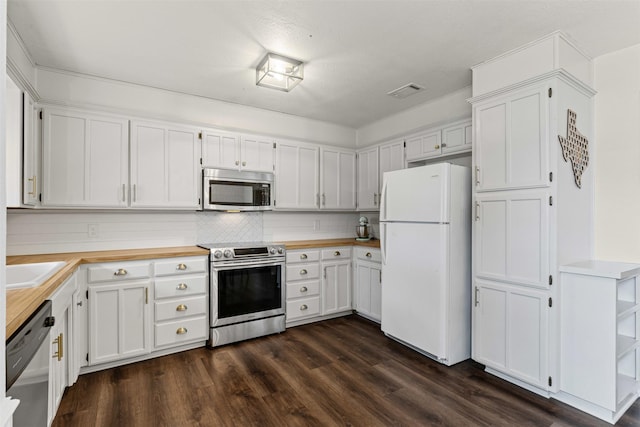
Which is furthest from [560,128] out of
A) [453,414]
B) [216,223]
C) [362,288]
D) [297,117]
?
[216,223]

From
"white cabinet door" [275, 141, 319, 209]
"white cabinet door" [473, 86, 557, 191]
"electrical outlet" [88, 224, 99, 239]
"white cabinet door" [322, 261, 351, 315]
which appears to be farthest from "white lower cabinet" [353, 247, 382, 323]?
"electrical outlet" [88, 224, 99, 239]

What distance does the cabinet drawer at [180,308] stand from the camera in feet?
9.44

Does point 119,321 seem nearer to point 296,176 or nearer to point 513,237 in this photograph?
point 296,176

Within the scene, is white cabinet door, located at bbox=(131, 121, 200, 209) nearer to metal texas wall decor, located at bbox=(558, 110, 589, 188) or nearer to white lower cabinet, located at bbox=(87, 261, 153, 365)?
white lower cabinet, located at bbox=(87, 261, 153, 365)

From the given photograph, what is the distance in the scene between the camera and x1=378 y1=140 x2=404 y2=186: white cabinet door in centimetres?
391

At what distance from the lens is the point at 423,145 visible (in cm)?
364

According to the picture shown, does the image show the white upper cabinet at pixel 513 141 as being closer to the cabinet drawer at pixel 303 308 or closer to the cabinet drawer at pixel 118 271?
the cabinet drawer at pixel 303 308

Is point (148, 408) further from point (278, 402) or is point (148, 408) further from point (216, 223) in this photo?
point (216, 223)

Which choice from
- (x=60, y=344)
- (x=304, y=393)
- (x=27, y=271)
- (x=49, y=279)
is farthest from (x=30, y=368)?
(x=304, y=393)

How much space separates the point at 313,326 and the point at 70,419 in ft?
7.35

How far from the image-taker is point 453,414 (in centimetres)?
209

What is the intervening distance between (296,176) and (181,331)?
210 centimetres

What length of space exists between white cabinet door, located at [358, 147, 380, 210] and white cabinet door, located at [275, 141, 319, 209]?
2.19ft

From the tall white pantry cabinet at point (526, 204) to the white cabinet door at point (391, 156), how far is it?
124cm
